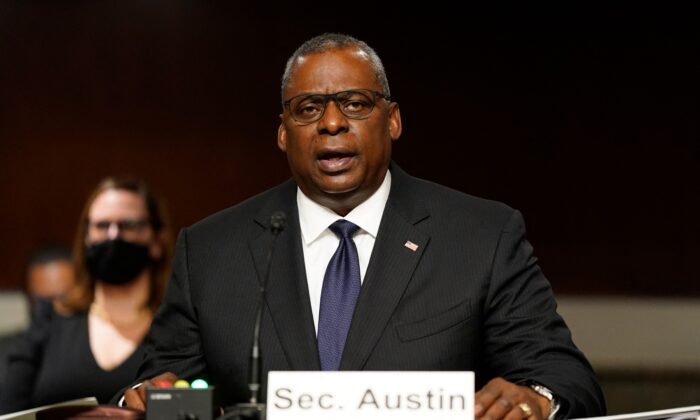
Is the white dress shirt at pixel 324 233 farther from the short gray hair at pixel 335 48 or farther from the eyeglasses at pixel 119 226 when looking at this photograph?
the eyeglasses at pixel 119 226

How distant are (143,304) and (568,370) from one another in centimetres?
265

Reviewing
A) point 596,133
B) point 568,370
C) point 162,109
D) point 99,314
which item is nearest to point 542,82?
point 596,133

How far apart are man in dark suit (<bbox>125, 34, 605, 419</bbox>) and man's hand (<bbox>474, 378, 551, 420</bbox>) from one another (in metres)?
0.13

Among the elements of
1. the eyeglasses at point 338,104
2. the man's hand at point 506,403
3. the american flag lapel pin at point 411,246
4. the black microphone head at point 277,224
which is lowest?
the man's hand at point 506,403

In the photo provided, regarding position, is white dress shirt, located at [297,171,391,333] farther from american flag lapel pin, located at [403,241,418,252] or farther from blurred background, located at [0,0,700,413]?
blurred background, located at [0,0,700,413]

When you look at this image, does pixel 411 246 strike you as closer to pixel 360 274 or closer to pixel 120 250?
pixel 360 274

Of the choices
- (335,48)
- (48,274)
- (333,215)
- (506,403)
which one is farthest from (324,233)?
(48,274)

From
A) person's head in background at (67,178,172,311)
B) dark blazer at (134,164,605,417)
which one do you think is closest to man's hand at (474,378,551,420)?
dark blazer at (134,164,605,417)

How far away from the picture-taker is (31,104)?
17.7 ft

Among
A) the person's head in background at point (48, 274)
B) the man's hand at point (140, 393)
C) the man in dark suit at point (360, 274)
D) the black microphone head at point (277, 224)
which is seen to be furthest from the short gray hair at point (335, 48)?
the person's head in background at point (48, 274)

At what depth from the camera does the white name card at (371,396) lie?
1.78 m

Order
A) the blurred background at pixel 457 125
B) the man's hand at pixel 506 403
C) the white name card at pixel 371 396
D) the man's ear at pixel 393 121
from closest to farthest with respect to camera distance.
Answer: the white name card at pixel 371 396, the man's hand at pixel 506 403, the man's ear at pixel 393 121, the blurred background at pixel 457 125

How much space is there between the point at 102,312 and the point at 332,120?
7.82 feet

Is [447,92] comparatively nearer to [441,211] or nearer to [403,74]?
[403,74]
